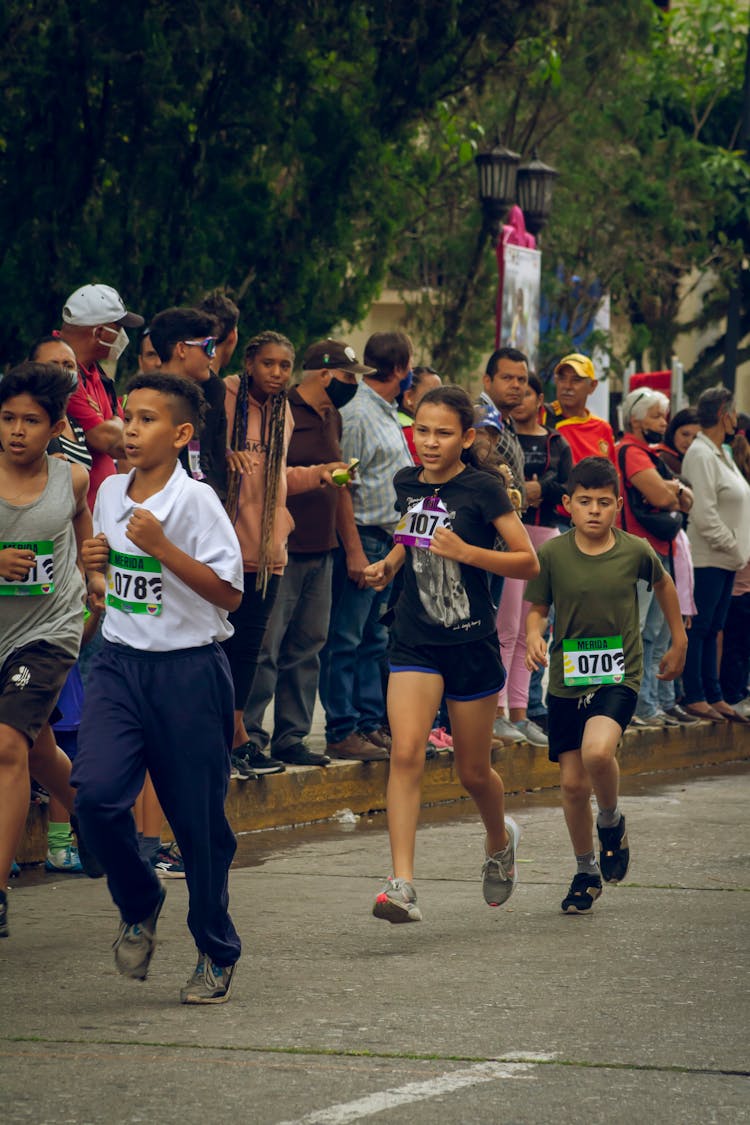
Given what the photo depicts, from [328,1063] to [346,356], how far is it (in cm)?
529

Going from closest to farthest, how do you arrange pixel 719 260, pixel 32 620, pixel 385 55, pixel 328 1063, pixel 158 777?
pixel 328 1063, pixel 158 777, pixel 32 620, pixel 385 55, pixel 719 260

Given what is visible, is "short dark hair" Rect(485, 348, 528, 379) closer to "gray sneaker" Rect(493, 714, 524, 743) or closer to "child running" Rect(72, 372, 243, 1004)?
"gray sneaker" Rect(493, 714, 524, 743)

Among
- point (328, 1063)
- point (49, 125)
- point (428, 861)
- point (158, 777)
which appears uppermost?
point (49, 125)

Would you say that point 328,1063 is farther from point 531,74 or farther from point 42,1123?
point 531,74

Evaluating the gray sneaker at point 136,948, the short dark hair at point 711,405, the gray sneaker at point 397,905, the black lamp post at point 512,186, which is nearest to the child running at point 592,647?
the gray sneaker at point 397,905

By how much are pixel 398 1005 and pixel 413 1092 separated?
38.9 inches

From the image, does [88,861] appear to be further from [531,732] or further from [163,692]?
[531,732]

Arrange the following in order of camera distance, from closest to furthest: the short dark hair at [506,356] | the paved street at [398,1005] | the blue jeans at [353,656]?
the paved street at [398,1005], the blue jeans at [353,656], the short dark hair at [506,356]

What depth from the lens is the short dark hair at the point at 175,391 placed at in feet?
20.1

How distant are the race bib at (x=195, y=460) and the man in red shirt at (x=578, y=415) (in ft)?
11.4

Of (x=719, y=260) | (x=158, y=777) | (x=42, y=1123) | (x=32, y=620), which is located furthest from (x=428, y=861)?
(x=719, y=260)

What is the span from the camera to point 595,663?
790 cm

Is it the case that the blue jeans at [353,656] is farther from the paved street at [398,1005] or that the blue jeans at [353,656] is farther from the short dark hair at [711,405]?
the short dark hair at [711,405]

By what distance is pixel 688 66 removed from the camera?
31312 mm
